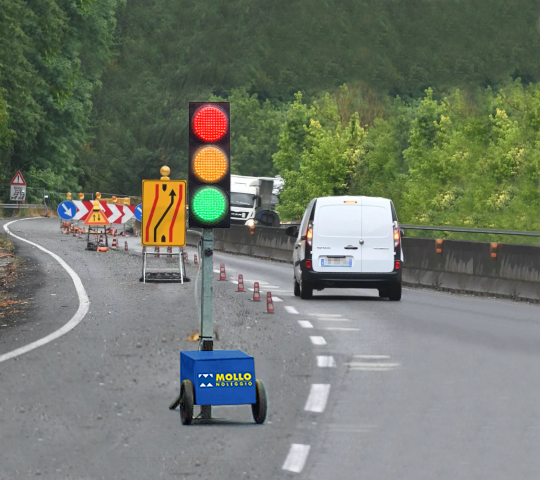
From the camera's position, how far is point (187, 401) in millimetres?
9773

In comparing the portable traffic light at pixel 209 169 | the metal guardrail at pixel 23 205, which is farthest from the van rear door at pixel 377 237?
the metal guardrail at pixel 23 205

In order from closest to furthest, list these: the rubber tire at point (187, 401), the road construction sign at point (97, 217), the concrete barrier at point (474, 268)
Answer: the rubber tire at point (187, 401) → the concrete barrier at point (474, 268) → the road construction sign at point (97, 217)

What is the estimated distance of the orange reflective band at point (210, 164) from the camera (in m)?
10.5

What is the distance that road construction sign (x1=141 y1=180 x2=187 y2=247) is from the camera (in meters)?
23.3

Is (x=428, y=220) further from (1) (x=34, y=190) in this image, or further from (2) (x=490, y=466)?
(2) (x=490, y=466)

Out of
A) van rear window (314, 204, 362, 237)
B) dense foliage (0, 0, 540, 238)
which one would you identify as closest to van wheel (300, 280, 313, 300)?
van rear window (314, 204, 362, 237)

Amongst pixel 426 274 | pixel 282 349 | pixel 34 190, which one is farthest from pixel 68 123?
pixel 282 349

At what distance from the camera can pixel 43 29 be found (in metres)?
77.5

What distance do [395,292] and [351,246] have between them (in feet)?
3.76

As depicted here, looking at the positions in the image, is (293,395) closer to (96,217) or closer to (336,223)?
(336,223)

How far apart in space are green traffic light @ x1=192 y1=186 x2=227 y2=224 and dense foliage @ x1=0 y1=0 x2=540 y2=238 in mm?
50423

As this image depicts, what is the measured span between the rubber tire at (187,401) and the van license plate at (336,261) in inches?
484

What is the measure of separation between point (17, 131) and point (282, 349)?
64849mm

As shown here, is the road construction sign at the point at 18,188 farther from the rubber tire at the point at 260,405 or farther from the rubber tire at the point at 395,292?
the rubber tire at the point at 260,405
